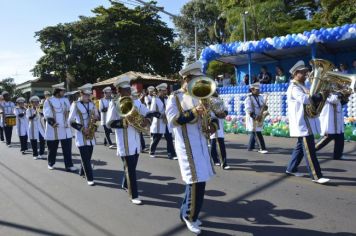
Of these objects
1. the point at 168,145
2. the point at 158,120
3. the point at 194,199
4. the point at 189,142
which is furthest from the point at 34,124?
the point at 194,199

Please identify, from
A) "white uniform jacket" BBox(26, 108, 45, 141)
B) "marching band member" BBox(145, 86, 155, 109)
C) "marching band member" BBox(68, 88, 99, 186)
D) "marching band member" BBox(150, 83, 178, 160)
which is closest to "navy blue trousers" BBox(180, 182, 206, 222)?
"marching band member" BBox(68, 88, 99, 186)

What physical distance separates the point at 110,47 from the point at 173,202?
3672cm

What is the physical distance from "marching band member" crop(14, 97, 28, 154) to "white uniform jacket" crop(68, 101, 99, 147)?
608 centimetres

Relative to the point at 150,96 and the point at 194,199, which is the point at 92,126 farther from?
the point at 150,96

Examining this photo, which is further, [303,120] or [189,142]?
[303,120]

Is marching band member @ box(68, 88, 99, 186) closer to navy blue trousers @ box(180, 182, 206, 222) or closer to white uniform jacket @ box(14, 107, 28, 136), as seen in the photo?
navy blue trousers @ box(180, 182, 206, 222)

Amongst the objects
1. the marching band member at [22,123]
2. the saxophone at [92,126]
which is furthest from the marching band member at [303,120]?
the marching band member at [22,123]

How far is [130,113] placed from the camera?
6215mm

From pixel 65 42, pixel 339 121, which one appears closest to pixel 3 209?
pixel 339 121

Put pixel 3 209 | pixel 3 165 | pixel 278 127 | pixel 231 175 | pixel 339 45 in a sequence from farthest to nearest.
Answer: pixel 339 45
pixel 278 127
pixel 3 165
pixel 231 175
pixel 3 209

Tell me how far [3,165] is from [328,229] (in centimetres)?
873

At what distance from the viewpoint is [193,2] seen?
4338 centimetres

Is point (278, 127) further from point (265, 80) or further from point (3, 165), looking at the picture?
point (3, 165)

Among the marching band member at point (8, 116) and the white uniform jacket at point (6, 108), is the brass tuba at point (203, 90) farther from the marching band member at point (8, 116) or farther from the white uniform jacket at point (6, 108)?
the white uniform jacket at point (6, 108)
